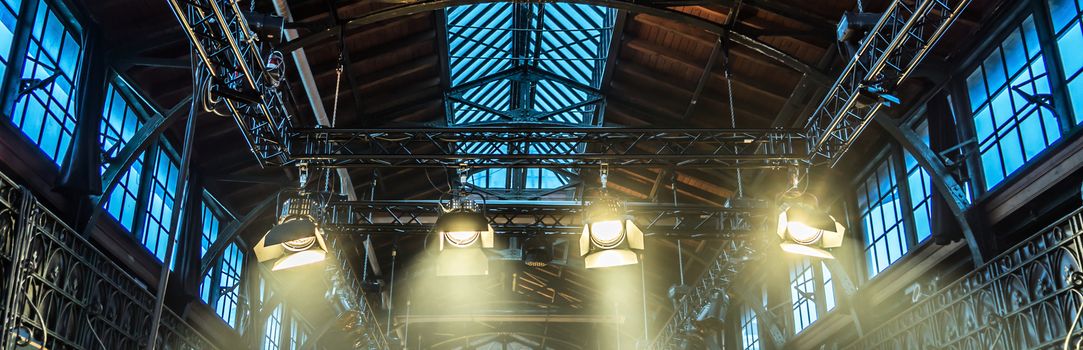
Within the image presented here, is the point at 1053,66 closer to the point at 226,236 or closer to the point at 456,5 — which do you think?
the point at 456,5

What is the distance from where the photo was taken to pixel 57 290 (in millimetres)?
6453

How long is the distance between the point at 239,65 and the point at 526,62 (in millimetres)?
6622

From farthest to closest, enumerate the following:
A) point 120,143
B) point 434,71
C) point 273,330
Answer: point 273,330, point 434,71, point 120,143

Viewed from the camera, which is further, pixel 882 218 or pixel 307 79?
pixel 882 218

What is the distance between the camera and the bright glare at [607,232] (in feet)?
22.4

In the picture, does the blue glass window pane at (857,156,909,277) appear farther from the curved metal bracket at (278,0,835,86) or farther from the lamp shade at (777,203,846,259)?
the lamp shade at (777,203,846,259)

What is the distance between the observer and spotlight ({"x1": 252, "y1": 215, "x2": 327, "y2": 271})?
6.56 m

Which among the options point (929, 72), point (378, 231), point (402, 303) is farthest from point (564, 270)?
point (929, 72)

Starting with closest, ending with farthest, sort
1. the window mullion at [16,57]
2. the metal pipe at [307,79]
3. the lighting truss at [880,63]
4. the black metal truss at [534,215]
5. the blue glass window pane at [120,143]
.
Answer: the lighting truss at [880,63] < the window mullion at [16,57] < the metal pipe at [307,79] < the blue glass window pane at [120,143] < the black metal truss at [534,215]

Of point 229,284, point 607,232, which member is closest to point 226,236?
point 229,284

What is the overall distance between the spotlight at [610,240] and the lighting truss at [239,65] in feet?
8.97

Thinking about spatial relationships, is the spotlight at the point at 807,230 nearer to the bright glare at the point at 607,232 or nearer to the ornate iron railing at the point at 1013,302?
the bright glare at the point at 607,232

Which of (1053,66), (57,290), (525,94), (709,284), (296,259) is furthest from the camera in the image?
(525,94)

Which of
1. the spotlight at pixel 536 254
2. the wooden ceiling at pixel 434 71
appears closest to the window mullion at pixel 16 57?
the wooden ceiling at pixel 434 71
